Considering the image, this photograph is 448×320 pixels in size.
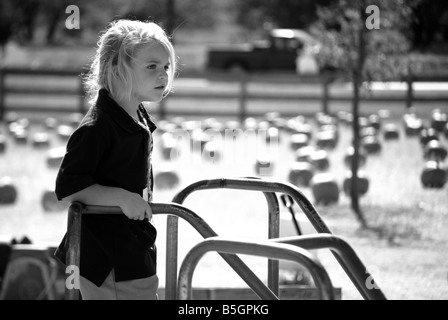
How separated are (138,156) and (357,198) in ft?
19.5

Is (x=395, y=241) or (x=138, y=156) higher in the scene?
(x=138, y=156)

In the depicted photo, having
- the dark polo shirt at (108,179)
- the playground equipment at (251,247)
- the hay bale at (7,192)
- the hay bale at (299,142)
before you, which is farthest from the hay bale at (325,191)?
the dark polo shirt at (108,179)

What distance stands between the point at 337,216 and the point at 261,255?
6.22m

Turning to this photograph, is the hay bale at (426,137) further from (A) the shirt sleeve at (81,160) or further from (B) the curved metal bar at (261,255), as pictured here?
(B) the curved metal bar at (261,255)

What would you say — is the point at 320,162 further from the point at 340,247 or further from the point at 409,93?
the point at 340,247

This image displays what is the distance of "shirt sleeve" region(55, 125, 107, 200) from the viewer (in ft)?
11.1

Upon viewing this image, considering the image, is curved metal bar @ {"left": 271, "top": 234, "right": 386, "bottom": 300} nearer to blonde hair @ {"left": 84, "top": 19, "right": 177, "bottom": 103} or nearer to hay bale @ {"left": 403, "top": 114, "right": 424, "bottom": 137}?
blonde hair @ {"left": 84, "top": 19, "right": 177, "bottom": 103}

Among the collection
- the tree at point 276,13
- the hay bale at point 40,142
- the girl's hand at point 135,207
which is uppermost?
the tree at point 276,13

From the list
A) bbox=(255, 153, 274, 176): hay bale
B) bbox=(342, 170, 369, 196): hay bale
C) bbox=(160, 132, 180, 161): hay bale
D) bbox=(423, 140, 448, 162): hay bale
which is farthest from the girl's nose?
bbox=(160, 132, 180, 161): hay bale

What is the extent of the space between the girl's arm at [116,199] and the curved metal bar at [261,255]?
1.22ft

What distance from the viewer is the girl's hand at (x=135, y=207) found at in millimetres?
3387

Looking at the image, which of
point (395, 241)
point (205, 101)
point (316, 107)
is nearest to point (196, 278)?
point (395, 241)
